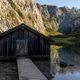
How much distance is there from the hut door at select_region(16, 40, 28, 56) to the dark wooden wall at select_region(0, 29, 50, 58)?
399 mm

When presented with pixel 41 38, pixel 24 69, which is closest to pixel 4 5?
pixel 41 38

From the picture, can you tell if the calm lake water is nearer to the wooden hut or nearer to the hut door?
the wooden hut

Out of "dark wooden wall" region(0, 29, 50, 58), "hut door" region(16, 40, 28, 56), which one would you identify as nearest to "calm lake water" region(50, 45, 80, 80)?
"dark wooden wall" region(0, 29, 50, 58)

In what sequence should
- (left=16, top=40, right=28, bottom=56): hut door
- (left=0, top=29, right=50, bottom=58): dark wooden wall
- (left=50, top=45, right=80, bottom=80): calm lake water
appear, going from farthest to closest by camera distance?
1. (left=50, top=45, right=80, bottom=80): calm lake water
2. (left=16, top=40, right=28, bottom=56): hut door
3. (left=0, top=29, right=50, bottom=58): dark wooden wall

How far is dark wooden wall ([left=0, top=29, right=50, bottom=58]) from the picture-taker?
106ft

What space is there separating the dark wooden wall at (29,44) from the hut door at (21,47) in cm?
40

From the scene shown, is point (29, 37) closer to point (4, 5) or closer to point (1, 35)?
point (1, 35)

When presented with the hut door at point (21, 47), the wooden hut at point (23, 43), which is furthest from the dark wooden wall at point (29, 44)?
the hut door at point (21, 47)

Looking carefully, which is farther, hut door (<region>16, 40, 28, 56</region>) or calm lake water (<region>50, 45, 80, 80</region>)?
calm lake water (<region>50, 45, 80, 80</region>)

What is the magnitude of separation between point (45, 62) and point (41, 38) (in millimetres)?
3294

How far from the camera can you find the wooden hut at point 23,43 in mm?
32438

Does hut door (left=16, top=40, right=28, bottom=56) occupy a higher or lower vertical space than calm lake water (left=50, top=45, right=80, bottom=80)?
higher

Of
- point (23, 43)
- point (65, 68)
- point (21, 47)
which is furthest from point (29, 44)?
point (65, 68)

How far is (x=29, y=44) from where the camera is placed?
Answer: 3325 centimetres
